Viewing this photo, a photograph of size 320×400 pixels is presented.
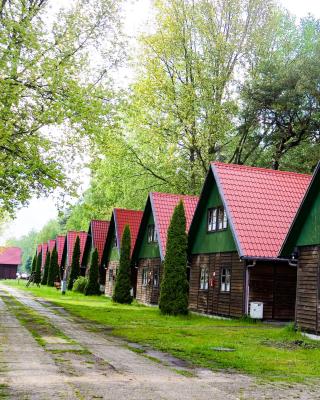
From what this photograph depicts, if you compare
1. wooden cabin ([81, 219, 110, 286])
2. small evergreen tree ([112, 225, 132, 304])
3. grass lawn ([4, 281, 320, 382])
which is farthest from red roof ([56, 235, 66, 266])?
grass lawn ([4, 281, 320, 382])

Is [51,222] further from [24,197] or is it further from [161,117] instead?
[24,197]

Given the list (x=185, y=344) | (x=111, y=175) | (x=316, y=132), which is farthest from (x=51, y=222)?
(x=185, y=344)

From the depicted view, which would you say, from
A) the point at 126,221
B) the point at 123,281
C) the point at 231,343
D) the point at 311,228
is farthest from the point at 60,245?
the point at 231,343

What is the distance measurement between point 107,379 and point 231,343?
6.81 metres

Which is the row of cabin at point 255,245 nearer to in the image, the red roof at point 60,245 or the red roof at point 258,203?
the red roof at point 258,203

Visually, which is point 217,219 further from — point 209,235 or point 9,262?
point 9,262

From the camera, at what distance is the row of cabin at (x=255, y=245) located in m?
17.7

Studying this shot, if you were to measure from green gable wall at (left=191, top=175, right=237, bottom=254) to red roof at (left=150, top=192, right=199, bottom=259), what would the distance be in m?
3.41

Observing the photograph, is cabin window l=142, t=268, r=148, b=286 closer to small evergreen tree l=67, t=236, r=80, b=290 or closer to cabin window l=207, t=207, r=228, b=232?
cabin window l=207, t=207, r=228, b=232

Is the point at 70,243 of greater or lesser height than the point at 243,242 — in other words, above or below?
above

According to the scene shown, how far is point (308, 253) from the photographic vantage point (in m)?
17.8

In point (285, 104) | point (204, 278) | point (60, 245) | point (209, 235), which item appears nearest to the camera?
point (209, 235)

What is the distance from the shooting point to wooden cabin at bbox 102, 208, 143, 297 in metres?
39.4

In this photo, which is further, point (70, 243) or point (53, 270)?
point (70, 243)
